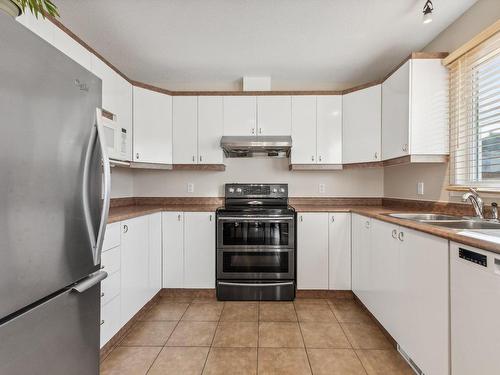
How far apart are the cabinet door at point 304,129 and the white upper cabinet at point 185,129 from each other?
1.11 metres

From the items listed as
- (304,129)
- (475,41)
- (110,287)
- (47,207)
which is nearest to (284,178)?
(304,129)

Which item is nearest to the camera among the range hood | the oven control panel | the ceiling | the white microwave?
the ceiling

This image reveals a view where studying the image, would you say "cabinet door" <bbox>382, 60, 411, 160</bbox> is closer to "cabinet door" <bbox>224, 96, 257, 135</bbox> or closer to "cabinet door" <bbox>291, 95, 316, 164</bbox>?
"cabinet door" <bbox>291, 95, 316, 164</bbox>

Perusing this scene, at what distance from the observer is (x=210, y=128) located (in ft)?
9.35

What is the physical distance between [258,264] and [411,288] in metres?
1.36

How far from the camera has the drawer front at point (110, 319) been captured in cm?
163

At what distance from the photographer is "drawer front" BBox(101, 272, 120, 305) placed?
165 centimetres

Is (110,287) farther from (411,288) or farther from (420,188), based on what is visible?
(420,188)

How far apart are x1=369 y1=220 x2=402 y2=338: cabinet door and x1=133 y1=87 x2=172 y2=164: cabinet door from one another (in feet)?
7.24

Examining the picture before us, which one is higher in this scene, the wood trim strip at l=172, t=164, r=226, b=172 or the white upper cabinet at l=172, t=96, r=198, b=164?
the white upper cabinet at l=172, t=96, r=198, b=164

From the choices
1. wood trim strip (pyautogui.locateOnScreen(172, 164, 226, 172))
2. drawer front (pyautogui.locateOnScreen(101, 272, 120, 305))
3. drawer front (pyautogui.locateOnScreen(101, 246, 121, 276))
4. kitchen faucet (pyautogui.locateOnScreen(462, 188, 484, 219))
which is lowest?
drawer front (pyautogui.locateOnScreen(101, 272, 120, 305))

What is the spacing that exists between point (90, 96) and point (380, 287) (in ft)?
7.17

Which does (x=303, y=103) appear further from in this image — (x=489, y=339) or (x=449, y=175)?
(x=489, y=339)

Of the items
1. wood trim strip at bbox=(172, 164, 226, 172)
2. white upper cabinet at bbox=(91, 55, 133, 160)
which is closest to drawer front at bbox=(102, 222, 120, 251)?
white upper cabinet at bbox=(91, 55, 133, 160)
